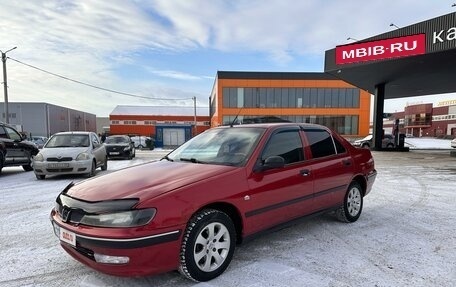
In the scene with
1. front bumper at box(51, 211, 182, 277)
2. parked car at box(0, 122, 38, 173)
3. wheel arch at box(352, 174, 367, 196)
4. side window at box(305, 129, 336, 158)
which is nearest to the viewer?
front bumper at box(51, 211, 182, 277)

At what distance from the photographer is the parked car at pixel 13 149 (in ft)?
35.3

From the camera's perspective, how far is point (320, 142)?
4863 mm

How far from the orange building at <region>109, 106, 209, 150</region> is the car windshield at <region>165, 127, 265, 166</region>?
42.5m

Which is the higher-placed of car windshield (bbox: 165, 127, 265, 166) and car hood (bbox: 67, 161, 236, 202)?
car windshield (bbox: 165, 127, 265, 166)

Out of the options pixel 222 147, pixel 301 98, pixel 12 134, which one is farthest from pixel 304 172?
pixel 301 98

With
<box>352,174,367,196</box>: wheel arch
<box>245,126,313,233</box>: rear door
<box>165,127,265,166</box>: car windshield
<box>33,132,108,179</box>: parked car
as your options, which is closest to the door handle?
<box>245,126,313,233</box>: rear door

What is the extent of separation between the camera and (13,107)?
44125 mm

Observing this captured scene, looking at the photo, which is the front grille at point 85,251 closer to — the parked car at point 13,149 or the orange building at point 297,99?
the parked car at point 13,149

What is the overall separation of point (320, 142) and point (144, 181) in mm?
2728

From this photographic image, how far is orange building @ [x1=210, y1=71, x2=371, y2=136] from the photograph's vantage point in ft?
150

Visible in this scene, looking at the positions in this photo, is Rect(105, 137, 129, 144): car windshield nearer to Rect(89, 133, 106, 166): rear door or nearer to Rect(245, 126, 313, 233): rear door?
Rect(89, 133, 106, 166): rear door

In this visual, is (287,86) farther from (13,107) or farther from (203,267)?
(203,267)

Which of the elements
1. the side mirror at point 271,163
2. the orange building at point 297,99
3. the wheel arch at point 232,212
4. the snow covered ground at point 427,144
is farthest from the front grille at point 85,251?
the orange building at point 297,99

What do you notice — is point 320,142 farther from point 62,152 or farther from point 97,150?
point 97,150
